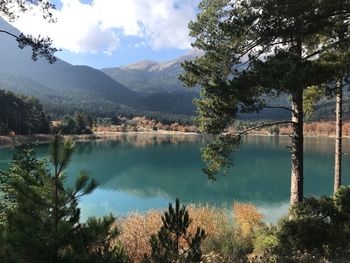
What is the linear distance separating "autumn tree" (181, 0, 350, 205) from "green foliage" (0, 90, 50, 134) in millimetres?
89143

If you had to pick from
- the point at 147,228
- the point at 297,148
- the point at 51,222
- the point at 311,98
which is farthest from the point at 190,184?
the point at 51,222

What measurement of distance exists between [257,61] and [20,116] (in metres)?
102

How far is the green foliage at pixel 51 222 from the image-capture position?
4.50 meters

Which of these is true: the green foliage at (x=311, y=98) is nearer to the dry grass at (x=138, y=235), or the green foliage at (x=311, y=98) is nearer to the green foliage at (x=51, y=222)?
the dry grass at (x=138, y=235)

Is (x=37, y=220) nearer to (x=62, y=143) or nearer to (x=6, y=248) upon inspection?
(x=6, y=248)

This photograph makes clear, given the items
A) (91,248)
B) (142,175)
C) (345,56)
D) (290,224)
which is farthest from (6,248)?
(142,175)

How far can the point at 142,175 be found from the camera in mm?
58438

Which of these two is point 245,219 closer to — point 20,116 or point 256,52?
point 256,52

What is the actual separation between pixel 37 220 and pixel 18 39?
4664mm

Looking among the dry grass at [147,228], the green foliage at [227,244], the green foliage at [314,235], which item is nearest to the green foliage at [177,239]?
the green foliage at [314,235]

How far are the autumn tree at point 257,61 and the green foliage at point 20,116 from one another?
89143 millimetres

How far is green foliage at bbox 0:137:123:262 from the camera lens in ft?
14.8

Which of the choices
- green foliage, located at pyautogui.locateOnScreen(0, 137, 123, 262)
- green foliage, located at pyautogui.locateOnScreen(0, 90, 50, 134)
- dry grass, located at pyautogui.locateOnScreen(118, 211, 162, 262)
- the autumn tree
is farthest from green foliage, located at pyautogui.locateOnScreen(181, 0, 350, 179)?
green foliage, located at pyautogui.locateOnScreen(0, 90, 50, 134)

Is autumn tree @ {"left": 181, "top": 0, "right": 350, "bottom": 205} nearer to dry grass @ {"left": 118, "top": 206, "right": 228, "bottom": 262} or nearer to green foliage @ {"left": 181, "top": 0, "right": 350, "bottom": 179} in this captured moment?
green foliage @ {"left": 181, "top": 0, "right": 350, "bottom": 179}
